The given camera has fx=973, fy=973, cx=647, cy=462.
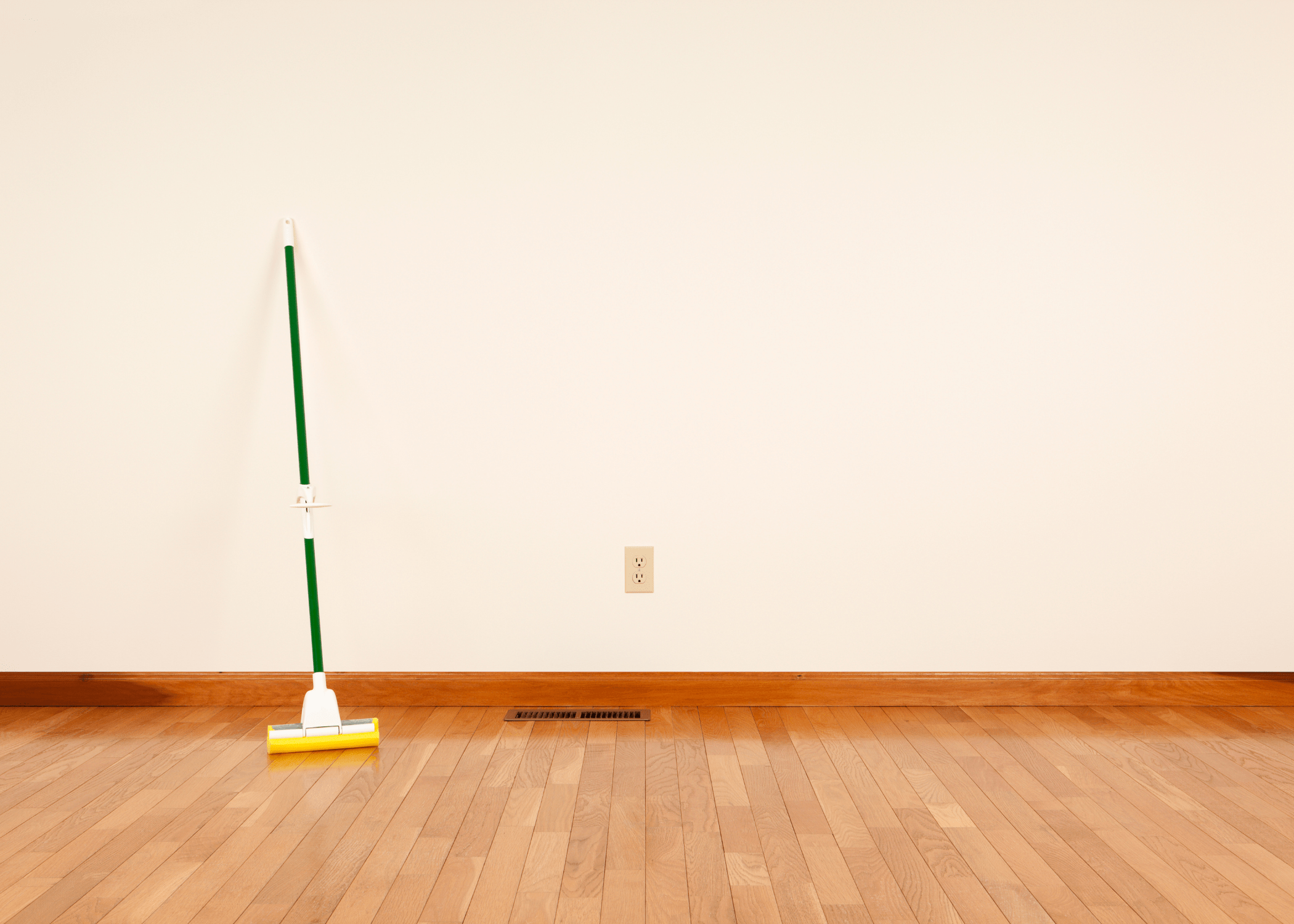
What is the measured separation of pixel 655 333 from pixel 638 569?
21.1 inches

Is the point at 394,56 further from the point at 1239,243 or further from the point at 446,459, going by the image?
the point at 1239,243

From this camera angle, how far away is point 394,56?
7.04 feet

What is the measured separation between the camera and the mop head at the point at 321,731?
192 centimetres

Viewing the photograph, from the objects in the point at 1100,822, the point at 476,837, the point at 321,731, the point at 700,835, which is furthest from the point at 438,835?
the point at 1100,822

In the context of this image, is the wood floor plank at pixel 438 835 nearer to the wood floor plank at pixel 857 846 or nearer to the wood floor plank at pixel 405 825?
the wood floor plank at pixel 405 825

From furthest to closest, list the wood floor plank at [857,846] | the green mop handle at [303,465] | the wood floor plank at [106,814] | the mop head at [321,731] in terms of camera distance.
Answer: the green mop handle at [303,465] → the mop head at [321,731] → the wood floor plank at [106,814] → the wood floor plank at [857,846]

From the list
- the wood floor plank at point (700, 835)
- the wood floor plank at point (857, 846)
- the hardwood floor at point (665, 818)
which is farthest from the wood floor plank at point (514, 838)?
the wood floor plank at point (857, 846)

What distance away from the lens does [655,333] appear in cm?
218

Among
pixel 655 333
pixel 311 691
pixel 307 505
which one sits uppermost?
pixel 655 333

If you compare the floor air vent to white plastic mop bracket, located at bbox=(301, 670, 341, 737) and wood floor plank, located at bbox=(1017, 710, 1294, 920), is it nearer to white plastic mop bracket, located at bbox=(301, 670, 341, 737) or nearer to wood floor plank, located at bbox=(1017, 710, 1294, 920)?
white plastic mop bracket, located at bbox=(301, 670, 341, 737)

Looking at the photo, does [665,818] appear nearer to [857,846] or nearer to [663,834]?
[663,834]

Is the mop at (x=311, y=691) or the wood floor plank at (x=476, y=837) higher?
the mop at (x=311, y=691)

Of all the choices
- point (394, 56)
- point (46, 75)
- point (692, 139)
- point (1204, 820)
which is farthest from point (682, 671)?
point (46, 75)

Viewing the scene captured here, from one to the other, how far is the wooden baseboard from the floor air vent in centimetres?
3
